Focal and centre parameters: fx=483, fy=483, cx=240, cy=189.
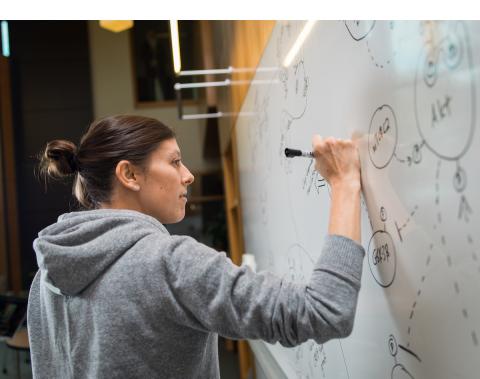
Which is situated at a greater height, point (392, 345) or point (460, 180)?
point (460, 180)

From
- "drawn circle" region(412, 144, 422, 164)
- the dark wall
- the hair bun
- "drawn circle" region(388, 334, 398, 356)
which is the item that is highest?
the dark wall

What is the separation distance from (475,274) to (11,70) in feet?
22.2

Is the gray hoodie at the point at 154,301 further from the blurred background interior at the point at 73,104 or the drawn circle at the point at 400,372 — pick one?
the blurred background interior at the point at 73,104

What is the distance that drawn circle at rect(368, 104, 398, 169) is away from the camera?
0.75 metres

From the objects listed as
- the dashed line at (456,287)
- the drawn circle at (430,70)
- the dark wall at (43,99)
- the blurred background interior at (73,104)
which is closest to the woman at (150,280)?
the dashed line at (456,287)

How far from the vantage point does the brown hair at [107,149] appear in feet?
3.14

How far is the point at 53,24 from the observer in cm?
669

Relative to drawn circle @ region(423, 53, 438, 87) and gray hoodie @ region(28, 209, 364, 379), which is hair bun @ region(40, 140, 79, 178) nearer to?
gray hoodie @ region(28, 209, 364, 379)

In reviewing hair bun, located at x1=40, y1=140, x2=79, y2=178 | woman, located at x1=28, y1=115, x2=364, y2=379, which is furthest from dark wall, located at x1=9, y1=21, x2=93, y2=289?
woman, located at x1=28, y1=115, x2=364, y2=379

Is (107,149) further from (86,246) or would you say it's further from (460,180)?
(460,180)

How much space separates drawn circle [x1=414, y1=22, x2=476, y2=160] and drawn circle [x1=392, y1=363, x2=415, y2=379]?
368 mm

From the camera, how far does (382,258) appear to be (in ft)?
2.70

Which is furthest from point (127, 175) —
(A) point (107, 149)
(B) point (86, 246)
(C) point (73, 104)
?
(C) point (73, 104)

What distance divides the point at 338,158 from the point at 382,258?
193 mm
